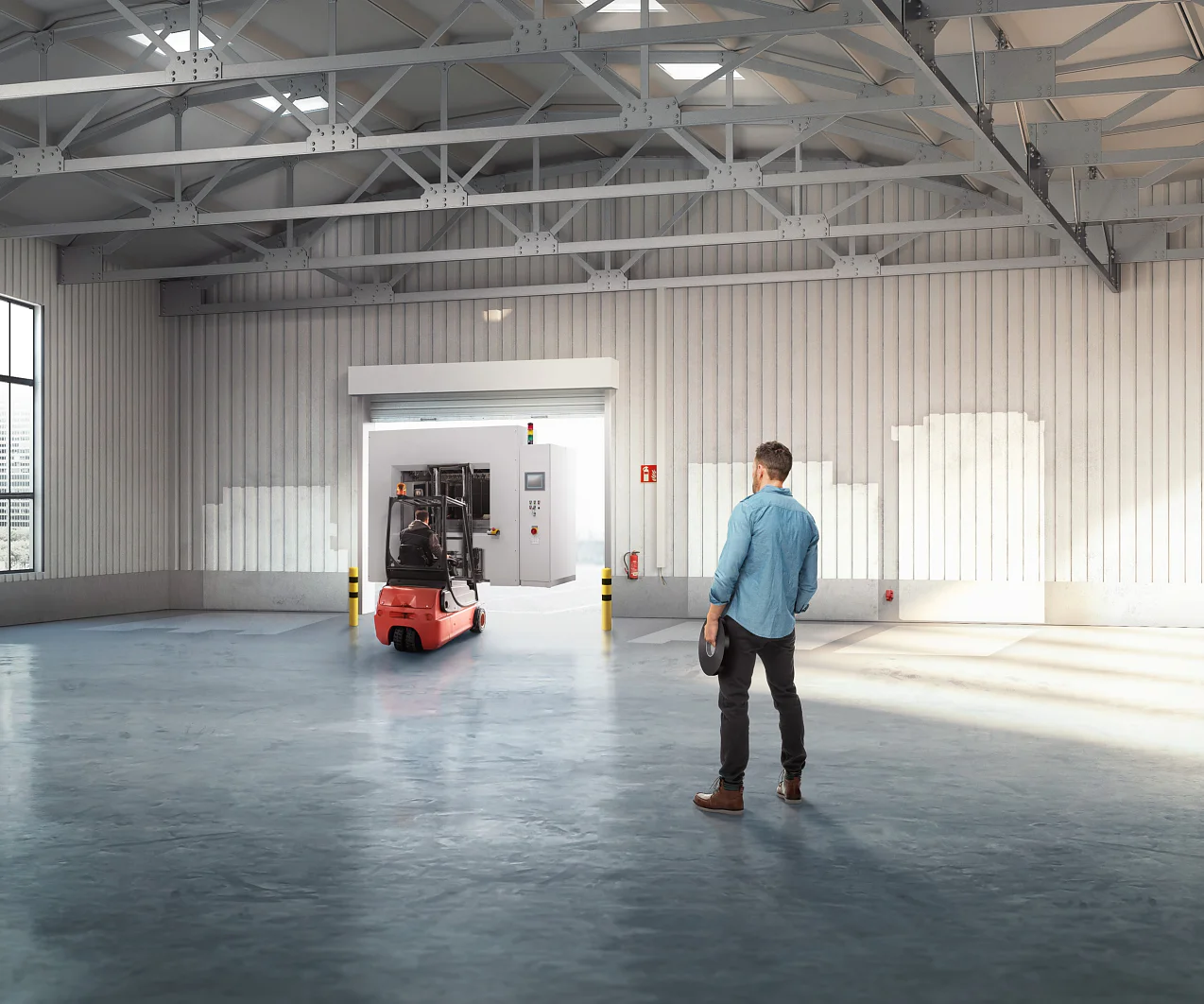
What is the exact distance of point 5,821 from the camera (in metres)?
5.84

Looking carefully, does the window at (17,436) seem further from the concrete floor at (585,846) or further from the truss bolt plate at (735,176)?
the truss bolt plate at (735,176)

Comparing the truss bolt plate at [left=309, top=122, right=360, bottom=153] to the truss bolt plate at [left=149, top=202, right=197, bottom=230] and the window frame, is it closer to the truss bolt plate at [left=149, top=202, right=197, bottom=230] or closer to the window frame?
the truss bolt plate at [left=149, top=202, right=197, bottom=230]

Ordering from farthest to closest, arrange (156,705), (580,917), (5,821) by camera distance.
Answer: (156,705), (5,821), (580,917)

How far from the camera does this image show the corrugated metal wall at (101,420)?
16.6 meters

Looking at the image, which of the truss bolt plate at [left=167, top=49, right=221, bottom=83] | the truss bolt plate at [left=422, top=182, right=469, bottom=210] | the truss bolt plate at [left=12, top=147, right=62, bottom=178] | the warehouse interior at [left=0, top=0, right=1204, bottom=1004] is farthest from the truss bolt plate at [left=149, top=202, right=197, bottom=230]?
the truss bolt plate at [left=167, top=49, right=221, bottom=83]

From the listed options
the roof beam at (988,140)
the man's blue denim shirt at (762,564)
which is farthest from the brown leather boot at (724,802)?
the roof beam at (988,140)

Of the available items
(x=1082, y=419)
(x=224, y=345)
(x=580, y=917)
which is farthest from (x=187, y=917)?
(x=224, y=345)

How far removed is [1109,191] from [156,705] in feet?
37.3

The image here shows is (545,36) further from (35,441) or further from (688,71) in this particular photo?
(35,441)

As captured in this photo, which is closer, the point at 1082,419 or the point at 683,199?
the point at 1082,419

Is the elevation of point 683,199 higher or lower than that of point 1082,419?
higher

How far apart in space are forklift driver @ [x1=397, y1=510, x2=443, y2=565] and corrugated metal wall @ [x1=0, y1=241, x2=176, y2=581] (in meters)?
6.79

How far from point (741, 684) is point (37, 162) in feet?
32.6

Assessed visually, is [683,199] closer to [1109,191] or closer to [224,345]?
[1109,191]
